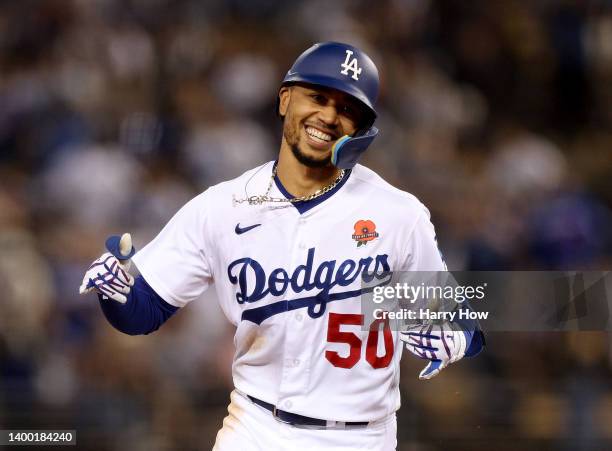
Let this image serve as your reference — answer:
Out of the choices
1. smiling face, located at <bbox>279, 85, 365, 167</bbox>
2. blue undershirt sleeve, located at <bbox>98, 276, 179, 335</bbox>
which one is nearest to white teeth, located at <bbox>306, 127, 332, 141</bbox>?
smiling face, located at <bbox>279, 85, 365, 167</bbox>

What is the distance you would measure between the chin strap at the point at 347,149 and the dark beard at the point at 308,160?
2.6 inches

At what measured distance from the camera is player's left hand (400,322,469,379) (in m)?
2.89

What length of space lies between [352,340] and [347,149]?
20.5 inches

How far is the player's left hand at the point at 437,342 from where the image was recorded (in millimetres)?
2889

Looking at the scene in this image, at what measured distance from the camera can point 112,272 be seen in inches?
108

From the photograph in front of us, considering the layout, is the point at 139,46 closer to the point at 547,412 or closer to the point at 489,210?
the point at 489,210

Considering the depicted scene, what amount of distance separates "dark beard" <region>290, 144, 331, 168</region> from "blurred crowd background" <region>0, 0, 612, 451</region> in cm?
174

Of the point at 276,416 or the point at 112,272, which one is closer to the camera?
the point at 112,272

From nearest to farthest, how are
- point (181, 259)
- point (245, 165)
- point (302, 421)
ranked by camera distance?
point (302, 421) → point (181, 259) → point (245, 165)

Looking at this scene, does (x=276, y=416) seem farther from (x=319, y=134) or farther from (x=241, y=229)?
(x=319, y=134)

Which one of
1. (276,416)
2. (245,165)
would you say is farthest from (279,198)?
(245,165)

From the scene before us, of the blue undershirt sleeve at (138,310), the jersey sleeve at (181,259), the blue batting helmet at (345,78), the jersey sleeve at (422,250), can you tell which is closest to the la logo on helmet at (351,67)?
the blue batting helmet at (345,78)

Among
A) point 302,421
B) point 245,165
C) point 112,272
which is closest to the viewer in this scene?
point 112,272

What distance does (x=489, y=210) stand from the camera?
17.4 ft
